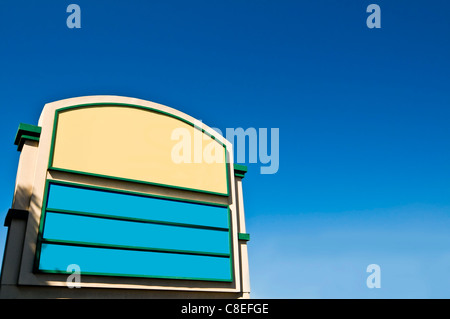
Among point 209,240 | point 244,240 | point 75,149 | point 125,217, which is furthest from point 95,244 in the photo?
point 244,240

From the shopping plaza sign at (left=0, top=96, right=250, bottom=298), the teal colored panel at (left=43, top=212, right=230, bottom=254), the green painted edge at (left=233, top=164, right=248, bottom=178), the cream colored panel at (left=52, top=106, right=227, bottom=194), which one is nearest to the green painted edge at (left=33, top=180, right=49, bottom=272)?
the shopping plaza sign at (left=0, top=96, right=250, bottom=298)

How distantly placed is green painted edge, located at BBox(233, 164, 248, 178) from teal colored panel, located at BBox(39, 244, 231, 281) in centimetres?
385

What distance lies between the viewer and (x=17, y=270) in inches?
460

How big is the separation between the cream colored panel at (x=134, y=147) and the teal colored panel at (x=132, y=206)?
29.0 inches

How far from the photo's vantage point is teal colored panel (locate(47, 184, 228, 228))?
13.0 meters

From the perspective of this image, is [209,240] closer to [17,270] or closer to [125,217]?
[125,217]

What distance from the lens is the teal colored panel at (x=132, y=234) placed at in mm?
12562

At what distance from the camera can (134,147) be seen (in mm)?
14844

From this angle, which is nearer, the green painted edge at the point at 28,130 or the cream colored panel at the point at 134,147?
the green painted edge at the point at 28,130

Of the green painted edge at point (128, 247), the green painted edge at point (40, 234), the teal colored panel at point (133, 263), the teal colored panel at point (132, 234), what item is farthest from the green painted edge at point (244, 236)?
the green painted edge at point (40, 234)

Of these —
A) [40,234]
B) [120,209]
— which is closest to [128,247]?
[120,209]

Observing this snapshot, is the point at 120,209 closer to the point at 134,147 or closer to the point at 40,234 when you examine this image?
the point at 134,147

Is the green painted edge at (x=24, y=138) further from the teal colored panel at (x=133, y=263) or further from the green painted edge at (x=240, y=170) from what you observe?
the green painted edge at (x=240, y=170)

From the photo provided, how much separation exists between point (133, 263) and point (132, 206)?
1.96 meters
